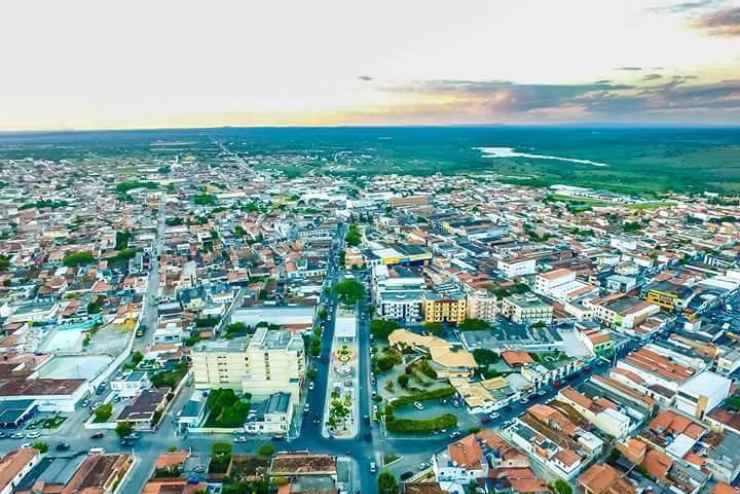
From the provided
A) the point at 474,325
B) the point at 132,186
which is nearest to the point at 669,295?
the point at 474,325

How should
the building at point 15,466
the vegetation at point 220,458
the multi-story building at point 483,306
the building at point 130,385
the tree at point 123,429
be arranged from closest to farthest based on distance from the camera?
the building at point 15,466, the vegetation at point 220,458, the tree at point 123,429, the building at point 130,385, the multi-story building at point 483,306

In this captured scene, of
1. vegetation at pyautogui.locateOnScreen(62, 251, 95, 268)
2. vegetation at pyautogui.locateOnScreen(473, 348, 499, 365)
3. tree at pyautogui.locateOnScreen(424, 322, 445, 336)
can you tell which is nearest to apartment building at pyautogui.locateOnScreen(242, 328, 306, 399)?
tree at pyautogui.locateOnScreen(424, 322, 445, 336)

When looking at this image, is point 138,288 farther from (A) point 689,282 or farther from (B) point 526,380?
(A) point 689,282

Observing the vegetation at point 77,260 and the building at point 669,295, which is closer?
the building at point 669,295

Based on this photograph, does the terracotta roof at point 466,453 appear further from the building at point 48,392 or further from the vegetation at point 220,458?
the building at point 48,392

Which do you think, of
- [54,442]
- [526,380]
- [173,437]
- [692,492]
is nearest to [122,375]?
[54,442]

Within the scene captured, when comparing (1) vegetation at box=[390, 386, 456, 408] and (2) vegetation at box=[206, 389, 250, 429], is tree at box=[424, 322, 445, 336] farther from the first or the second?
(2) vegetation at box=[206, 389, 250, 429]

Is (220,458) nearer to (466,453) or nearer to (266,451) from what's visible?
(266,451)

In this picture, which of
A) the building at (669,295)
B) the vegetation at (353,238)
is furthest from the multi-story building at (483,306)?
the vegetation at (353,238)
